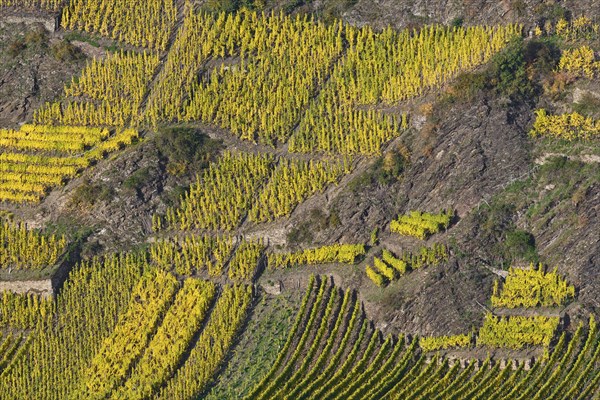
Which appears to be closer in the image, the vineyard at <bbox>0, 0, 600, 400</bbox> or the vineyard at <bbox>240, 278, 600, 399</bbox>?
the vineyard at <bbox>240, 278, 600, 399</bbox>

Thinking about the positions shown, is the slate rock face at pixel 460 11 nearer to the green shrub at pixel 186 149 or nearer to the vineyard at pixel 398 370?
the green shrub at pixel 186 149

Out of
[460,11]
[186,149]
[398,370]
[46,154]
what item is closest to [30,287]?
[46,154]

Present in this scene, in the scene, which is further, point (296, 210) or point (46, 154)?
point (46, 154)

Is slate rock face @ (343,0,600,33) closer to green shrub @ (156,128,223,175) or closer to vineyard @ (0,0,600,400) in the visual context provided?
vineyard @ (0,0,600,400)

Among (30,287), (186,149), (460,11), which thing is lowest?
(30,287)

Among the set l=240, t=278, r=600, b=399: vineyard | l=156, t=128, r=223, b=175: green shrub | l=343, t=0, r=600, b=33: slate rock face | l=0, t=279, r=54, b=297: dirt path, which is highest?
l=343, t=0, r=600, b=33: slate rock face

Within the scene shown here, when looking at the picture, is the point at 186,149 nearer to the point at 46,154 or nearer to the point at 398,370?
the point at 46,154

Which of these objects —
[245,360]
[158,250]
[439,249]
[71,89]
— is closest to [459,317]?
[439,249]

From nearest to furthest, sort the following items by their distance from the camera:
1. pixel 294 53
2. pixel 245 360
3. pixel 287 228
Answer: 1. pixel 245 360
2. pixel 287 228
3. pixel 294 53

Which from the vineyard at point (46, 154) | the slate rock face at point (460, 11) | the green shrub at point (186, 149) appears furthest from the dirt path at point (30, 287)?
the slate rock face at point (460, 11)

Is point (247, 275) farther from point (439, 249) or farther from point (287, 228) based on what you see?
point (439, 249)

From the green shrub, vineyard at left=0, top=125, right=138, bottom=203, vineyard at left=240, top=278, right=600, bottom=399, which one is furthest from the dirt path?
vineyard at left=240, top=278, right=600, bottom=399
